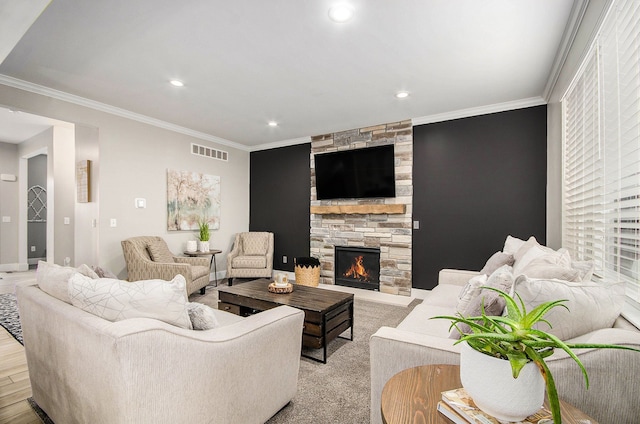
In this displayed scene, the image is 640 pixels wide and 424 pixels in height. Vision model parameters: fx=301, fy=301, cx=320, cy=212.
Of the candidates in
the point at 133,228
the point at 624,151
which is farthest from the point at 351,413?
the point at 133,228

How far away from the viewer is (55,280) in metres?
1.56

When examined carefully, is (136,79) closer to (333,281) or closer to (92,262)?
(92,262)

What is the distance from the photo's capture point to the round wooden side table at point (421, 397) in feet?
2.82

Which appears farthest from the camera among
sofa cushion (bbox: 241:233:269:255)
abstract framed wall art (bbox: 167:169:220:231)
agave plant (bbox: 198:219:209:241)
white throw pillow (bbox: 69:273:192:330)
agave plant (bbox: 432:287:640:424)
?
sofa cushion (bbox: 241:233:269:255)

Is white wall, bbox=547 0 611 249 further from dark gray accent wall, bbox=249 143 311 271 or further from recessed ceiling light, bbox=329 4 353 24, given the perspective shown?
dark gray accent wall, bbox=249 143 311 271

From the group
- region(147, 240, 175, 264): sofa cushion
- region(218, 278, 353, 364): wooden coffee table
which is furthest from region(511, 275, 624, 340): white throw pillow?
region(147, 240, 175, 264): sofa cushion

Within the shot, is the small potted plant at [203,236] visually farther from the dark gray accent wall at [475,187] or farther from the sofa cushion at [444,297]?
the sofa cushion at [444,297]

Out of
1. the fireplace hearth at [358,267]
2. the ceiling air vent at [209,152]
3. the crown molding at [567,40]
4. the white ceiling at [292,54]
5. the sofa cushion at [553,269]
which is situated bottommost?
the fireplace hearth at [358,267]

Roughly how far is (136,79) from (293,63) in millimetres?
1702

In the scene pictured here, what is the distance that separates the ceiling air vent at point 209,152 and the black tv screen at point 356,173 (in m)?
1.80

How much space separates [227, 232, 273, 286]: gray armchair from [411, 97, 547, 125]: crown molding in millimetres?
3226

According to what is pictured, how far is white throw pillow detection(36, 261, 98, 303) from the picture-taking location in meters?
1.51

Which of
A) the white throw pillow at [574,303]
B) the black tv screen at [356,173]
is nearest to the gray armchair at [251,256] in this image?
the black tv screen at [356,173]

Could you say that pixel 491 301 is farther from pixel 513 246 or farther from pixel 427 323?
pixel 513 246
